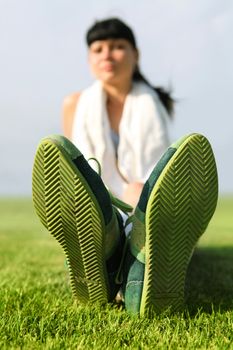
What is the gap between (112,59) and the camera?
9.80ft

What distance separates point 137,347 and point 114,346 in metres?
0.06

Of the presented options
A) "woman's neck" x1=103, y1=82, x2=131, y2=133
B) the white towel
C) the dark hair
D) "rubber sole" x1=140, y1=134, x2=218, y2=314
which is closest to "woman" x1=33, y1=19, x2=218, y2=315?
"rubber sole" x1=140, y1=134, x2=218, y2=314

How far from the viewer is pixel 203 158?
1.56 metres

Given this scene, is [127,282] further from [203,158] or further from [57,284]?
[57,284]

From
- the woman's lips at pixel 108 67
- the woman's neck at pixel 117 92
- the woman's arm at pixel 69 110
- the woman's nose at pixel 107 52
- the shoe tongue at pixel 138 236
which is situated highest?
the woman's nose at pixel 107 52

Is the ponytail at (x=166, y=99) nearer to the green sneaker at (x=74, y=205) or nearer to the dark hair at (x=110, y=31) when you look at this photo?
the dark hair at (x=110, y=31)

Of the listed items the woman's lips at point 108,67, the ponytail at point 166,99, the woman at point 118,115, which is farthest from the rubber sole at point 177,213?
the ponytail at point 166,99

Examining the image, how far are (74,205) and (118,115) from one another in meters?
1.56

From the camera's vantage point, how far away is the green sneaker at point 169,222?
155cm

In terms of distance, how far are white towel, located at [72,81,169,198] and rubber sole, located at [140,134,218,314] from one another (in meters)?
1.21

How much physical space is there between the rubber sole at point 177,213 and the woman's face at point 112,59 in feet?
4.95

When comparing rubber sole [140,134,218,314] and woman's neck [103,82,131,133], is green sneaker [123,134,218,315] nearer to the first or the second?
rubber sole [140,134,218,314]

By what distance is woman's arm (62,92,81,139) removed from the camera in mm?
3219

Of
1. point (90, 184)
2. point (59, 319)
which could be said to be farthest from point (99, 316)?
point (90, 184)
